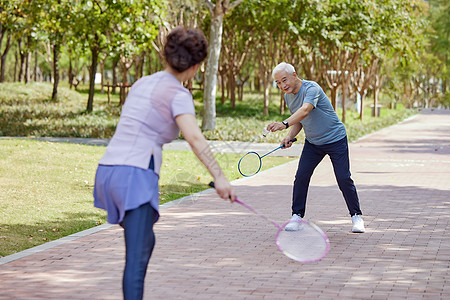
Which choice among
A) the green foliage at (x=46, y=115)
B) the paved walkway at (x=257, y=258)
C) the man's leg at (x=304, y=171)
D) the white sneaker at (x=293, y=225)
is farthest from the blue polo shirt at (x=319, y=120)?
the green foliage at (x=46, y=115)

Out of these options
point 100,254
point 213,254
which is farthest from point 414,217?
point 100,254

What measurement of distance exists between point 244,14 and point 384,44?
7.13 m

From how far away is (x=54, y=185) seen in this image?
12.0 meters

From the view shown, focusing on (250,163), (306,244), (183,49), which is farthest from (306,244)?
(250,163)

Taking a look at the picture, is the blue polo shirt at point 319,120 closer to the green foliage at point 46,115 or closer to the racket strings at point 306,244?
the racket strings at point 306,244

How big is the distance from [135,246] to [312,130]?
4.08 metres

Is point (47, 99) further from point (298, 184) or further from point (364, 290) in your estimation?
point (364, 290)

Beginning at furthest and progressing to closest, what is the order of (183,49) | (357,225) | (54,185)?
(54,185) < (357,225) < (183,49)

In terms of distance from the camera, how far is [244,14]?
35.0 metres

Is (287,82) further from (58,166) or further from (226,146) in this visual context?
(226,146)

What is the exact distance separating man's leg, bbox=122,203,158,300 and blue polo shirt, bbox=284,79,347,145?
153 inches

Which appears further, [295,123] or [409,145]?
[409,145]

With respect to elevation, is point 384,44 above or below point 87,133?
above

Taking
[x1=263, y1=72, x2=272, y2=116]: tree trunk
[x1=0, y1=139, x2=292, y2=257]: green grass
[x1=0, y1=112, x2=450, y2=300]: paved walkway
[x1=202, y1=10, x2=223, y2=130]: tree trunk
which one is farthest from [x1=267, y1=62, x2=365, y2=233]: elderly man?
[x1=263, y1=72, x2=272, y2=116]: tree trunk
